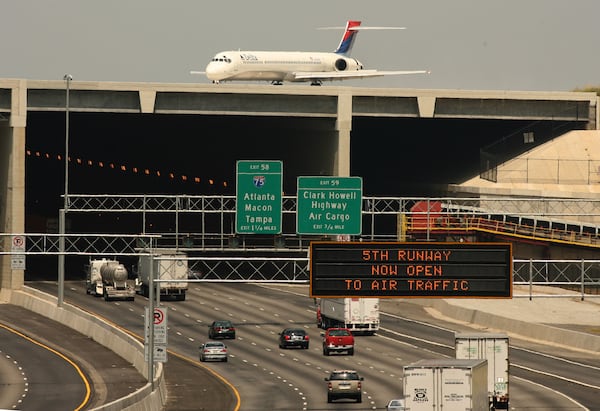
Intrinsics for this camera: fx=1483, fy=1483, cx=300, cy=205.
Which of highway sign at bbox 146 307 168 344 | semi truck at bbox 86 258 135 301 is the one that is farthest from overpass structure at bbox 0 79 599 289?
highway sign at bbox 146 307 168 344

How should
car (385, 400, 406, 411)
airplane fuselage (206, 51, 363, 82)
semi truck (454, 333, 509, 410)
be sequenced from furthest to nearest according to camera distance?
airplane fuselage (206, 51, 363, 82) → semi truck (454, 333, 509, 410) → car (385, 400, 406, 411)

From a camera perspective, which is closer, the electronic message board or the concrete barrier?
the electronic message board

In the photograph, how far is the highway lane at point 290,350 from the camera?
2522 inches

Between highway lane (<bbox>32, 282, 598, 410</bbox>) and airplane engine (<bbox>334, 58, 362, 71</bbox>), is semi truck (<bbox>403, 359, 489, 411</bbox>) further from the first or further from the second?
airplane engine (<bbox>334, 58, 362, 71</bbox>)

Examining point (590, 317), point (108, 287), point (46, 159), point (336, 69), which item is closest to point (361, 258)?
point (590, 317)

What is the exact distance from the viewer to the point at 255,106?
327 feet

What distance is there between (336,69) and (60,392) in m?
56.3

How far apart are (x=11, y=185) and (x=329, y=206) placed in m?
35.2

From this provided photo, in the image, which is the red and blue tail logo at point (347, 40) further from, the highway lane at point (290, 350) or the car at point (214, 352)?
the car at point (214, 352)

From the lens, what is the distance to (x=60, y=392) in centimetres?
6188

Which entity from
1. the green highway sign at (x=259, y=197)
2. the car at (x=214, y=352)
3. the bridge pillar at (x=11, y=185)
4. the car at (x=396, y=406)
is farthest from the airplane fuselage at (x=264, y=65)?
A: the car at (x=396, y=406)

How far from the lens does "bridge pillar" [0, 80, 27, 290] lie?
97312 millimetres

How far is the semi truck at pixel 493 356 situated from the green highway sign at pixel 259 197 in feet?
45.0

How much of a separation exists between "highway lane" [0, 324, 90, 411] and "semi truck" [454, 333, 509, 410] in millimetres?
15479
